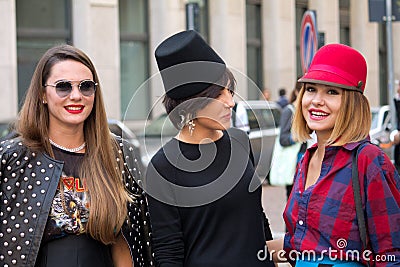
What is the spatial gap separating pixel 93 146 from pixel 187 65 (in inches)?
25.4

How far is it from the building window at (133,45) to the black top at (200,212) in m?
20.4

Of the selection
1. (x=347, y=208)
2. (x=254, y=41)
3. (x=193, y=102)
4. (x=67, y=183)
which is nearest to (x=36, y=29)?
(x=254, y=41)

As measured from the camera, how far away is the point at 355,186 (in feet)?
11.4

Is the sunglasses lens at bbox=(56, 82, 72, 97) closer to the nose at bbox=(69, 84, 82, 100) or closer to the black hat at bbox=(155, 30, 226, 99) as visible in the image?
the nose at bbox=(69, 84, 82, 100)

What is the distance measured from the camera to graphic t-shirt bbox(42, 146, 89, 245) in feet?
12.6

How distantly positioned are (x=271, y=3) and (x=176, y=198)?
975 inches

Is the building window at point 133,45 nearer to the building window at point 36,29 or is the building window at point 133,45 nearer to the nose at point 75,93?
the building window at point 36,29

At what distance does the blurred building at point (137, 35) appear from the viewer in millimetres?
21219

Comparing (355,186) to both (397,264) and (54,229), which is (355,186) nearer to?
(397,264)

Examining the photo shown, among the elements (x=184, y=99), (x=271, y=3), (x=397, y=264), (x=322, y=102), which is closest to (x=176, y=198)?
(x=184, y=99)

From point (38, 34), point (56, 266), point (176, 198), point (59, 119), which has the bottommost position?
point (56, 266)

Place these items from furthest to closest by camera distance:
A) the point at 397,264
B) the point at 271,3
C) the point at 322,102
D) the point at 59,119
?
the point at 271,3
the point at 59,119
the point at 322,102
the point at 397,264

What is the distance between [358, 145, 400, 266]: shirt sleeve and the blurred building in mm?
13498

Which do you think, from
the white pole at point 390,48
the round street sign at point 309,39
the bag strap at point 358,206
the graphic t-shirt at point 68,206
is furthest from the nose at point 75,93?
the white pole at point 390,48
